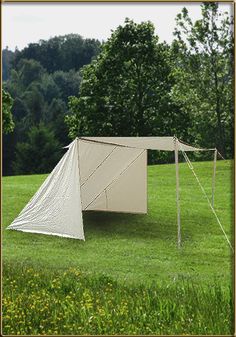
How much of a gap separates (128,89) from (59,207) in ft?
49.5

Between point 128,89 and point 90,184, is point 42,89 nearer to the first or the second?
point 128,89

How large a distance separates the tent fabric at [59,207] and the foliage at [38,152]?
1861 cm

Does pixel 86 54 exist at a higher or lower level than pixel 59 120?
higher

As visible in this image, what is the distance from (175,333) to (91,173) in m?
6.79

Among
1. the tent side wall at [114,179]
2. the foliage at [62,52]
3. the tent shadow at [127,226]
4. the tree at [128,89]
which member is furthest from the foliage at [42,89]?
the tent shadow at [127,226]

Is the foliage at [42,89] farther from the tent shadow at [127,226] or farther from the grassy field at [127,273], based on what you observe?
the tent shadow at [127,226]

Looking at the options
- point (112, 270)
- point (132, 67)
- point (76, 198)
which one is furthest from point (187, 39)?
point (112, 270)

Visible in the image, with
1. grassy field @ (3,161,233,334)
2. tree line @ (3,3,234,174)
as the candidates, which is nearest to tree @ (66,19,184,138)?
tree line @ (3,3,234,174)

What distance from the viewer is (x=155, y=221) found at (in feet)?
38.3

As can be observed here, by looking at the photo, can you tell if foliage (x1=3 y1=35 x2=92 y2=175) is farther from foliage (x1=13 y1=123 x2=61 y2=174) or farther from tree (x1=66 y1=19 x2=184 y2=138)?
tree (x1=66 y1=19 x2=184 y2=138)

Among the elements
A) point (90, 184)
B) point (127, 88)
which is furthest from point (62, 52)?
point (90, 184)

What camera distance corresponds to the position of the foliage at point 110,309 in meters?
4.89

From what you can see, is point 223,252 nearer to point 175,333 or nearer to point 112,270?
point 112,270

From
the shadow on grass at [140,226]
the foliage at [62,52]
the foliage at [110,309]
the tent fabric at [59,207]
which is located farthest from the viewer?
the foliage at [62,52]
